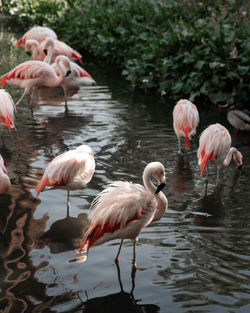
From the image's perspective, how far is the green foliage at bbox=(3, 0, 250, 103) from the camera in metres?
8.57

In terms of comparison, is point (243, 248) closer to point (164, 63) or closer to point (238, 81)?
point (238, 81)

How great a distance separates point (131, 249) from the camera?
4.12 m

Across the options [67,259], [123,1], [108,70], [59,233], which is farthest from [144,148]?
[123,1]

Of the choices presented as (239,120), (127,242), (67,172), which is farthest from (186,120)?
(127,242)

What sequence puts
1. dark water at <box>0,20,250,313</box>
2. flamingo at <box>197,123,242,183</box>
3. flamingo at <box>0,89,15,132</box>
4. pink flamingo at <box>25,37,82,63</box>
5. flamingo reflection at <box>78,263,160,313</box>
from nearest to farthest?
flamingo reflection at <box>78,263,160,313</box>, dark water at <box>0,20,250,313</box>, flamingo at <box>197,123,242,183</box>, flamingo at <box>0,89,15,132</box>, pink flamingo at <box>25,37,82,63</box>

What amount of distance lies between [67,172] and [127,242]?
822mm

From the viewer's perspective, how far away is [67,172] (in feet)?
14.7

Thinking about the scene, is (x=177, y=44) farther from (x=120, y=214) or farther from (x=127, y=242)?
(x=120, y=214)

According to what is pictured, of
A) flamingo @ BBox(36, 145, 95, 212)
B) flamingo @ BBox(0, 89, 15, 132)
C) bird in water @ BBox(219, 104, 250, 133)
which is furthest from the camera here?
bird in water @ BBox(219, 104, 250, 133)

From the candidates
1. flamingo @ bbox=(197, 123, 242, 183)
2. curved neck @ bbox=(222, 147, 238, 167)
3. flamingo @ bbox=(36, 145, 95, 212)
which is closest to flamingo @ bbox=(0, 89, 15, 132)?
flamingo @ bbox=(36, 145, 95, 212)

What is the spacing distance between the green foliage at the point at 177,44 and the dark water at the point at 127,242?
1.44 metres

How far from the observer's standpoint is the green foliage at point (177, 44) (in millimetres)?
8570

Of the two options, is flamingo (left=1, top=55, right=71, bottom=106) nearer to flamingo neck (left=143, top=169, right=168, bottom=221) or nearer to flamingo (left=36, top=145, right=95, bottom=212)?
flamingo (left=36, top=145, right=95, bottom=212)

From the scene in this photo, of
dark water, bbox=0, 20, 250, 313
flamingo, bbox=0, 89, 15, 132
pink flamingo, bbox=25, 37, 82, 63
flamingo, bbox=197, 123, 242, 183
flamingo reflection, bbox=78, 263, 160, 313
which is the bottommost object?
flamingo reflection, bbox=78, 263, 160, 313
